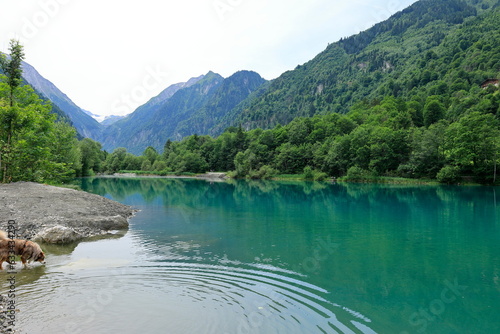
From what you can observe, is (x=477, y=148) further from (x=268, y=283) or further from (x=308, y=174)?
(x=268, y=283)

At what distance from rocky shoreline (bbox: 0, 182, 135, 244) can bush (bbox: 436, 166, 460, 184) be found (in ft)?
254

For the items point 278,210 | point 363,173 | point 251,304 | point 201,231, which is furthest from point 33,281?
point 363,173

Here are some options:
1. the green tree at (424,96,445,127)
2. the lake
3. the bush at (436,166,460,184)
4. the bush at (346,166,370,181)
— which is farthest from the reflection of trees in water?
the green tree at (424,96,445,127)

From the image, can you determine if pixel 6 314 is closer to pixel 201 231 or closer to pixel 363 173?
pixel 201 231

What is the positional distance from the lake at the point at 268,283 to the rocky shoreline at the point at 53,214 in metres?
1.56

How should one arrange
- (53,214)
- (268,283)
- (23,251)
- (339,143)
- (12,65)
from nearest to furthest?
1. (268,283)
2. (23,251)
3. (53,214)
4. (12,65)
5. (339,143)

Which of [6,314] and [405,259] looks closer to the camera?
[6,314]

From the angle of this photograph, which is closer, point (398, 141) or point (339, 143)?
point (398, 141)

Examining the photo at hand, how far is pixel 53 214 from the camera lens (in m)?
22.9

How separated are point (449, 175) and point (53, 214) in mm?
83228

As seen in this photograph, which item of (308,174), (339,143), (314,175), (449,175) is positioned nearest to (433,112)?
(339,143)

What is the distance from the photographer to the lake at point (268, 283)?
9.41m

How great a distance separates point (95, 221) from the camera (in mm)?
23844

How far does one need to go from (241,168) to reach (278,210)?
89643 millimetres
